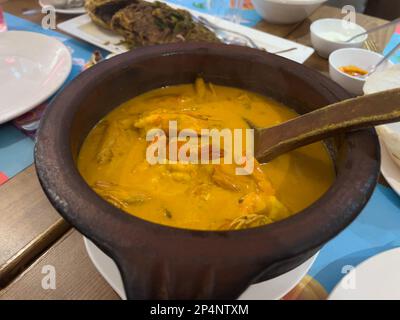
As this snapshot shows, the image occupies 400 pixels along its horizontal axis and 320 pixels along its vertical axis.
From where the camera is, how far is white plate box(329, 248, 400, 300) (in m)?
0.77

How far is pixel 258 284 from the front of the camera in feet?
2.62

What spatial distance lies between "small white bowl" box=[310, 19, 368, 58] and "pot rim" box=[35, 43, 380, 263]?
0.99 metres

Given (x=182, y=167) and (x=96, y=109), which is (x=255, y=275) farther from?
(x=96, y=109)

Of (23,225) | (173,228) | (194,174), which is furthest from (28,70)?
(173,228)

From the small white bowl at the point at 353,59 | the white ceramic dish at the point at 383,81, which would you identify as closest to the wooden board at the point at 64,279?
the white ceramic dish at the point at 383,81

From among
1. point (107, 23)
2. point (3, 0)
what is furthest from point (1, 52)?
point (3, 0)

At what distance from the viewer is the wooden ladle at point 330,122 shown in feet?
2.50

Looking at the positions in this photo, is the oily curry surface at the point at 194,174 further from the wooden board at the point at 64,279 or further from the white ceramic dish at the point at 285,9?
the white ceramic dish at the point at 285,9

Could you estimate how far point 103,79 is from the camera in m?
0.96

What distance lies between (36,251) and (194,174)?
43 centimetres

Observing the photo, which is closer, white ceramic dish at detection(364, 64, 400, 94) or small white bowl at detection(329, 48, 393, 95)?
white ceramic dish at detection(364, 64, 400, 94)

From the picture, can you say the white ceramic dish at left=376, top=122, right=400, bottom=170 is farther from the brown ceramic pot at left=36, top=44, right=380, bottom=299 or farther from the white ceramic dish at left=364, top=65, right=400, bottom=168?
the brown ceramic pot at left=36, top=44, right=380, bottom=299

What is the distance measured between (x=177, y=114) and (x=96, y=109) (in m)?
0.22

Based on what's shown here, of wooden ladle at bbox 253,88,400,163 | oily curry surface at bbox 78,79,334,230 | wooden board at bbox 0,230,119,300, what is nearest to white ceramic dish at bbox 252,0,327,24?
oily curry surface at bbox 78,79,334,230
